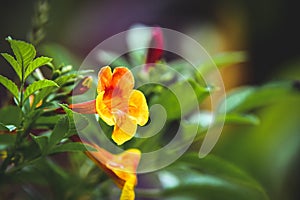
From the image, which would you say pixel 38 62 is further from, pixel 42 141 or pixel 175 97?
pixel 175 97

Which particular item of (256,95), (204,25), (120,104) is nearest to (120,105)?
(120,104)

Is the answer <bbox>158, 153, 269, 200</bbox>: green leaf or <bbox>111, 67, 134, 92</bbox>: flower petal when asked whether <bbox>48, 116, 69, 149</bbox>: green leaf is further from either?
<bbox>158, 153, 269, 200</bbox>: green leaf

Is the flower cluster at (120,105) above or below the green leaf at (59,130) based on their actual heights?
above

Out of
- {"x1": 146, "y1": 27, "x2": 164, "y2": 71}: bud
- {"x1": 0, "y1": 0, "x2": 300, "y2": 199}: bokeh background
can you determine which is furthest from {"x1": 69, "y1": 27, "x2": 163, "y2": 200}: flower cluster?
{"x1": 0, "y1": 0, "x2": 300, "y2": 199}: bokeh background

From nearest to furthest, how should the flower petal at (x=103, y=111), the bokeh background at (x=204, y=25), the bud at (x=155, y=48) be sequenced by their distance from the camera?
the flower petal at (x=103, y=111)
the bud at (x=155, y=48)
the bokeh background at (x=204, y=25)

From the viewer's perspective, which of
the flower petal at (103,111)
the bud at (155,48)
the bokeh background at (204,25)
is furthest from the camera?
the bokeh background at (204,25)

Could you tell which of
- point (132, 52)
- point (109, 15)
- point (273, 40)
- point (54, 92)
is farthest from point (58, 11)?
point (54, 92)

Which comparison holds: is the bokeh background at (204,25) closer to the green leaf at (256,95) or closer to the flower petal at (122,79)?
the green leaf at (256,95)

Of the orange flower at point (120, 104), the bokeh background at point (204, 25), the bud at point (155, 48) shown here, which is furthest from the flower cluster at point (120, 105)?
the bokeh background at point (204, 25)
